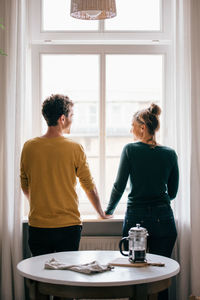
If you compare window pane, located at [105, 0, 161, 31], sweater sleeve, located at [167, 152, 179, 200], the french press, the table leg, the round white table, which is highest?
window pane, located at [105, 0, 161, 31]

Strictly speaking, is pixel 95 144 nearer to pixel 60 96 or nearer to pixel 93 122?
pixel 93 122

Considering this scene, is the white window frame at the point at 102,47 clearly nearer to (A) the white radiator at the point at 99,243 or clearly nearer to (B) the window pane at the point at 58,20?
(B) the window pane at the point at 58,20

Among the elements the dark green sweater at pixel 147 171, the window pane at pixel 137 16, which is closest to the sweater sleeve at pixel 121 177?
the dark green sweater at pixel 147 171

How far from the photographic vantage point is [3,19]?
10.3 ft

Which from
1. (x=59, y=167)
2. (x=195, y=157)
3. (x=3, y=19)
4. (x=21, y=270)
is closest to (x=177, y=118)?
(x=195, y=157)

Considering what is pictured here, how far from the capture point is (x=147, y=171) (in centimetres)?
276

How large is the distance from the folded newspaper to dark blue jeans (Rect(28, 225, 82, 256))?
1.35 ft

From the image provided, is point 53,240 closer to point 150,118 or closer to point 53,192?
point 53,192

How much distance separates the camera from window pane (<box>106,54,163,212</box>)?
3.52 meters

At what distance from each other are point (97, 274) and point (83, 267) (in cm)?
8

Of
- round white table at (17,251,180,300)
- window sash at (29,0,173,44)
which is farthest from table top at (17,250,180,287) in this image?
window sash at (29,0,173,44)

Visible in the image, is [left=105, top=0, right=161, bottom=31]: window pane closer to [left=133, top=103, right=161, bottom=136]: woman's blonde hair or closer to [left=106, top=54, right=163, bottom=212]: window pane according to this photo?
[left=106, top=54, right=163, bottom=212]: window pane

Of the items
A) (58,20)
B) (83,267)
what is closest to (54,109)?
(83,267)

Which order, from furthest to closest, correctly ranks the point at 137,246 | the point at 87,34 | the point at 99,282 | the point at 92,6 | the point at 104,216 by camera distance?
the point at 87,34
the point at 104,216
the point at 92,6
the point at 137,246
the point at 99,282
